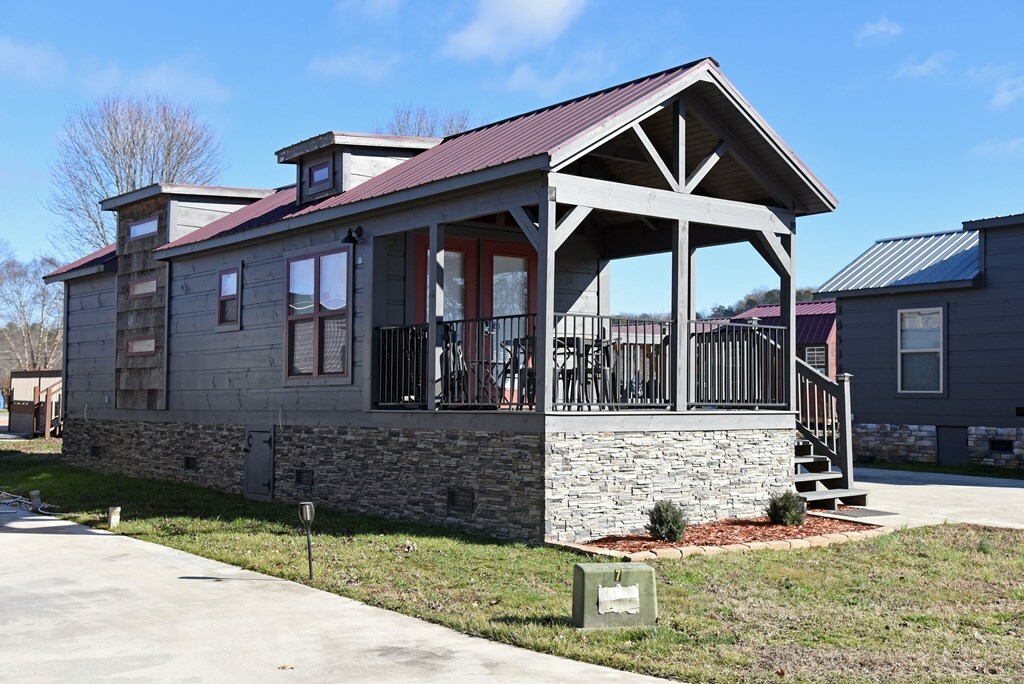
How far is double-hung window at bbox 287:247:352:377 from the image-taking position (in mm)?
12852

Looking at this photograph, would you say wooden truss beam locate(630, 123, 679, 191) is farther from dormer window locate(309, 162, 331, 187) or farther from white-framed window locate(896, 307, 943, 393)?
white-framed window locate(896, 307, 943, 393)

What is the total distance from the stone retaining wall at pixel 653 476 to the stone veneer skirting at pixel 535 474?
0.01 meters

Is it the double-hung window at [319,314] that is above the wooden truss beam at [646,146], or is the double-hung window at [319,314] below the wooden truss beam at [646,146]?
below

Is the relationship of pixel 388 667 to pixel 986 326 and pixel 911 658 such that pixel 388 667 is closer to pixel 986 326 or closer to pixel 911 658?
pixel 911 658

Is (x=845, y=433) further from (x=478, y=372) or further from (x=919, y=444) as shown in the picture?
(x=919, y=444)

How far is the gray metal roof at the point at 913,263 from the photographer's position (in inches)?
779

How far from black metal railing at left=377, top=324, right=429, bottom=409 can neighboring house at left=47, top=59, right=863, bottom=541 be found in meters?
0.04

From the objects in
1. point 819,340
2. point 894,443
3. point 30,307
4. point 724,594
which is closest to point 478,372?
point 724,594

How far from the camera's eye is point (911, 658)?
6055 millimetres

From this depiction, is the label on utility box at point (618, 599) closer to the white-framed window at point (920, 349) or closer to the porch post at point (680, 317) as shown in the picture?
the porch post at point (680, 317)

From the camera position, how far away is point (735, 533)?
34.1ft

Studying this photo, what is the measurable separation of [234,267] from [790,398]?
8.12 meters

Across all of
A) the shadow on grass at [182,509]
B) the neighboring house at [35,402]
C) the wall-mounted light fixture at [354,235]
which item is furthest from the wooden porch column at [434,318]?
the neighboring house at [35,402]

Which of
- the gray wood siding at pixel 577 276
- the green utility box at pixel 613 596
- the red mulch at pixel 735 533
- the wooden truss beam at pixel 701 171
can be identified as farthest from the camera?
the gray wood siding at pixel 577 276
